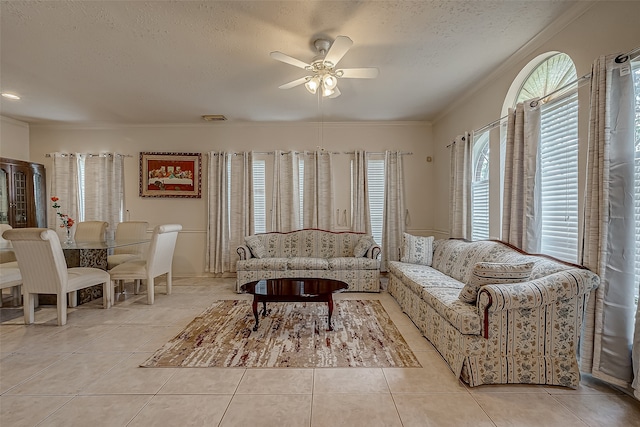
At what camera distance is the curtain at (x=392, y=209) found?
5566 mm

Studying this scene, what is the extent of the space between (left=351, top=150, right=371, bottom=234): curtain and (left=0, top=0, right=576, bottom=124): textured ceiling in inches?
41.6

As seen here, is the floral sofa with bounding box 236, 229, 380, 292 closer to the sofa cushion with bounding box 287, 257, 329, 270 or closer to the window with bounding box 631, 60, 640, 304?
the sofa cushion with bounding box 287, 257, 329, 270

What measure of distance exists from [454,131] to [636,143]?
276 centimetres

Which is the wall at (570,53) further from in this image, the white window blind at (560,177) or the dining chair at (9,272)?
the dining chair at (9,272)

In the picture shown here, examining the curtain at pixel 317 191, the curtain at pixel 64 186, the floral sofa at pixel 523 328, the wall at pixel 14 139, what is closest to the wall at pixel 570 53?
the floral sofa at pixel 523 328

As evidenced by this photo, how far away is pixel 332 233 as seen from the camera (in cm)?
536

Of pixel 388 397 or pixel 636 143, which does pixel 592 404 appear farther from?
pixel 636 143

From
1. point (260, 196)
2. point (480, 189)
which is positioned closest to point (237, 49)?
point (260, 196)

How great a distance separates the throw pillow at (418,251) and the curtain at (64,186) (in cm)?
579

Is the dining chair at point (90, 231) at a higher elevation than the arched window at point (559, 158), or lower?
lower

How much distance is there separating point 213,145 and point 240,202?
118 centimetres

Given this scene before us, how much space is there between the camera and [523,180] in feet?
9.80

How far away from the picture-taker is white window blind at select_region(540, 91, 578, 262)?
8.55 ft

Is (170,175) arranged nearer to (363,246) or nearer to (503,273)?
(363,246)
